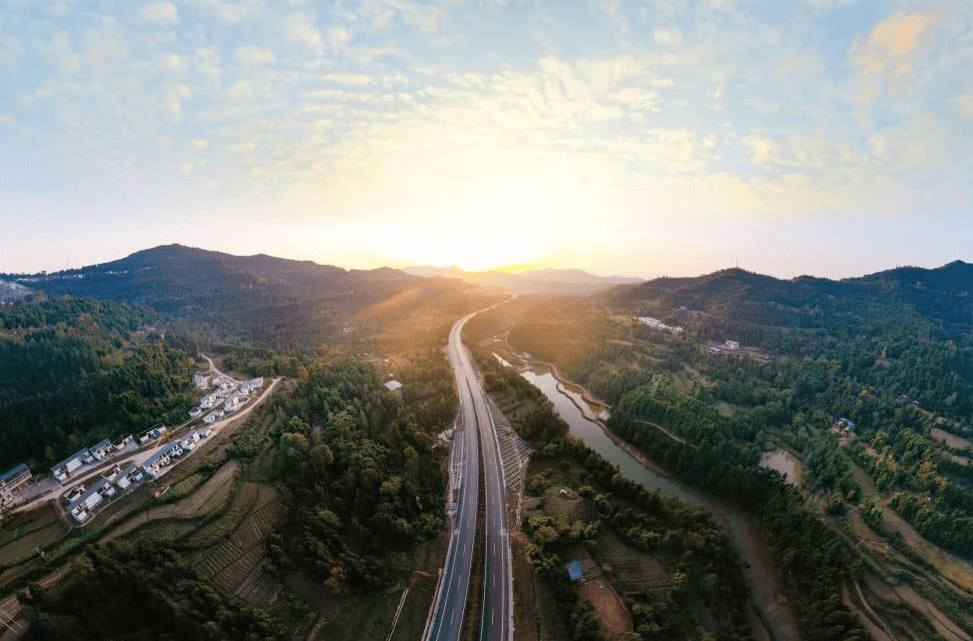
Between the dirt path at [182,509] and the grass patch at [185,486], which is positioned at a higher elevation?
the grass patch at [185,486]

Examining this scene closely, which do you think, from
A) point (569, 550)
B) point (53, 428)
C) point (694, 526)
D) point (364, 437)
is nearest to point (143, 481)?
point (53, 428)

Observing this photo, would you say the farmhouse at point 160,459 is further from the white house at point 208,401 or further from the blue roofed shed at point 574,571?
the blue roofed shed at point 574,571

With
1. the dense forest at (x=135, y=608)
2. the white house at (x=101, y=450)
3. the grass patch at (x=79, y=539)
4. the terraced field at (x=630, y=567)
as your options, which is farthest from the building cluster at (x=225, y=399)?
the terraced field at (x=630, y=567)

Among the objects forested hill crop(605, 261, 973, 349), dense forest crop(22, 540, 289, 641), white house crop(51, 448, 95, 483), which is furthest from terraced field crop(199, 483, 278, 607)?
forested hill crop(605, 261, 973, 349)

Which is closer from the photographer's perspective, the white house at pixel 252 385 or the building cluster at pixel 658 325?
the white house at pixel 252 385

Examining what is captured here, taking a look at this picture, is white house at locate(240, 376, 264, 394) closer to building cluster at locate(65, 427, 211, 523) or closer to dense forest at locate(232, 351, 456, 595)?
dense forest at locate(232, 351, 456, 595)

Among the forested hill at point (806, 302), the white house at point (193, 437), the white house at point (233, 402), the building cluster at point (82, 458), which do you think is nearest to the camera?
the building cluster at point (82, 458)
